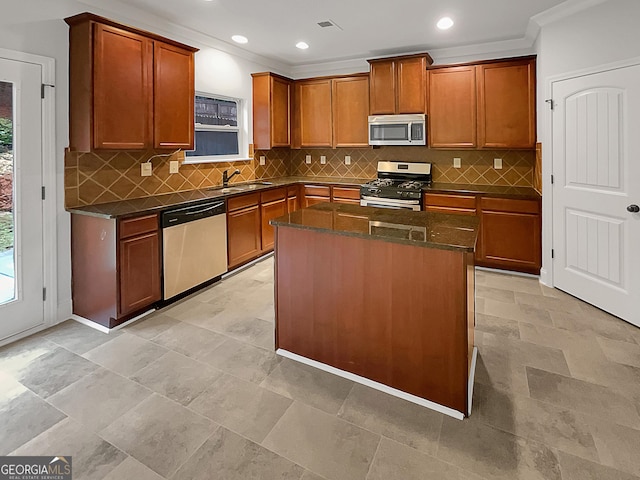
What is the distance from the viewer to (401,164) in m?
5.39

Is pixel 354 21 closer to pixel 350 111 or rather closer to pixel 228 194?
pixel 350 111

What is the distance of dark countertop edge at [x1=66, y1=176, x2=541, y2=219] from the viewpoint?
10.1 feet

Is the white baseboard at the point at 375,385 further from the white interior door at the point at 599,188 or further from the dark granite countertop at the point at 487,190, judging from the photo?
the dark granite countertop at the point at 487,190

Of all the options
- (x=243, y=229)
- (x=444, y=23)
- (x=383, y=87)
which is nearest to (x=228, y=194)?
(x=243, y=229)

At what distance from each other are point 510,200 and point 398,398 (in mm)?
2918

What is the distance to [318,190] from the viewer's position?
5492 millimetres

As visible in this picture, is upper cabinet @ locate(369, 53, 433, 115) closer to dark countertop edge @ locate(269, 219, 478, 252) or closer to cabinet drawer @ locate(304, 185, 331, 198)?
cabinet drawer @ locate(304, 185, 331, 198)

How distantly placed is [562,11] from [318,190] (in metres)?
3.24

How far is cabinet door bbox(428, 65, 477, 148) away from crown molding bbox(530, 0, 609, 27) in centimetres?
90

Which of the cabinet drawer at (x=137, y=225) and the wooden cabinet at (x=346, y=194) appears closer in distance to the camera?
the cabinet drawer at (x=137, y=225)

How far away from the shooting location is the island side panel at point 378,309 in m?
2.01


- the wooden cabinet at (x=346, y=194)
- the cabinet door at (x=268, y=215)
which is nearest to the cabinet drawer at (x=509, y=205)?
the wooden cabinet at (x=346, y=194)

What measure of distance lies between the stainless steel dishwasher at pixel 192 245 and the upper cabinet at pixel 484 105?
2825 mm

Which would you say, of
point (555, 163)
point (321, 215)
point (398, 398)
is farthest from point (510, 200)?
point (398, 398)
